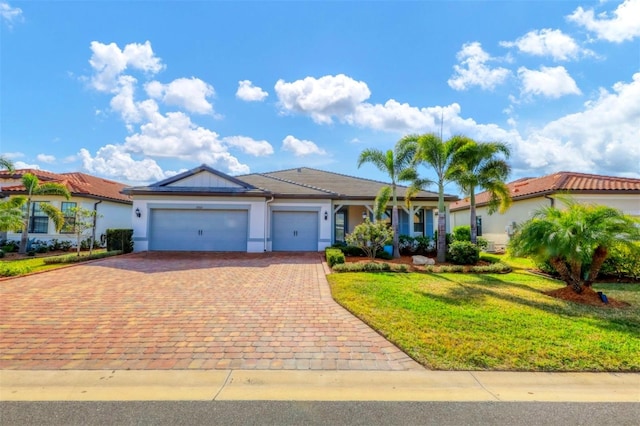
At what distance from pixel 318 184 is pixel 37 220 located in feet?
54.1

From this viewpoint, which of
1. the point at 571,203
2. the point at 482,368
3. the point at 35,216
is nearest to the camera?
the point at 482,368

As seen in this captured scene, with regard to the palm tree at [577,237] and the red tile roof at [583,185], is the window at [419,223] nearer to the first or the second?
the red tile roof at [583,185]

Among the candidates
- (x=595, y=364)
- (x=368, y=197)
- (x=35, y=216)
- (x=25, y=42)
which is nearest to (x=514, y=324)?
(x=595, y=364)

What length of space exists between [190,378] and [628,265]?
1315 cm

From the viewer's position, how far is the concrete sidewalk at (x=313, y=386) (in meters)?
3.48

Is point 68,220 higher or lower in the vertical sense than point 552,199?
lower

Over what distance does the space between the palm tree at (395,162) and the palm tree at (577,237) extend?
18.5 feet

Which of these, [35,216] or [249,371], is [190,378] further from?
[35,216]

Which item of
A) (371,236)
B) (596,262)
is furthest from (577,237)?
(371,236)

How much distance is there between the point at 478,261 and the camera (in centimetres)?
1319

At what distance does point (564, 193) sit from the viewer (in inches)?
640

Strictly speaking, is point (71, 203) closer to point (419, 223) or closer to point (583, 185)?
point (419, 223)

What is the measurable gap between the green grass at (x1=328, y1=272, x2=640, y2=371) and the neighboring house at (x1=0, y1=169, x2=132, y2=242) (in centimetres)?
1576

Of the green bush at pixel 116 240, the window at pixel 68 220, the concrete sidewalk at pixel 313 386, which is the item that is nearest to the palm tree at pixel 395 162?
the concrete sidewalk at pixel 313 386
